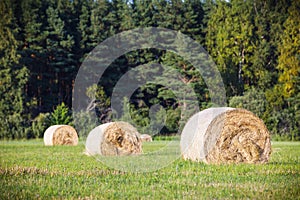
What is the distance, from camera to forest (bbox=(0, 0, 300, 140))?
108 ft

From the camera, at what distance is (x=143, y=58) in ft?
126

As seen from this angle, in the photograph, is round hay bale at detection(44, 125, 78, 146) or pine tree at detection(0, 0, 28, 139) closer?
round hay bale at detection(44, 125, 78, 146)

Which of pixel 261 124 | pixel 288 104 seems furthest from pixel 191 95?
pixel 261 124

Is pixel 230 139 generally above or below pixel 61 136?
above

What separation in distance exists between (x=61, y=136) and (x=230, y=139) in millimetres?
12712

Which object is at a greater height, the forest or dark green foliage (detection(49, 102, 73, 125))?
the forest

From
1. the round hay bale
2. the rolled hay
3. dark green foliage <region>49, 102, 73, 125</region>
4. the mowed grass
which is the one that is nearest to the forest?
dark green foliage <region>49, 102, 73, 125</region>

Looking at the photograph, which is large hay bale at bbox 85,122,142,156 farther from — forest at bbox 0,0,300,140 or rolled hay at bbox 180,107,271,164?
forest at bbox 0,0,300,140

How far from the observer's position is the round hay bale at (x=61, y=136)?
71.6 ft

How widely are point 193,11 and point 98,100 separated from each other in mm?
11421

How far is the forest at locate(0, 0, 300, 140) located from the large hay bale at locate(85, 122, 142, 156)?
16827 mm

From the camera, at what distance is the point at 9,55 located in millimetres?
34750

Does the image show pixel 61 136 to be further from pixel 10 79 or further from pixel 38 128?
pixel 10 79

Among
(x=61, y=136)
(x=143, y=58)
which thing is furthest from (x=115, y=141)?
(x=143, y=58)
